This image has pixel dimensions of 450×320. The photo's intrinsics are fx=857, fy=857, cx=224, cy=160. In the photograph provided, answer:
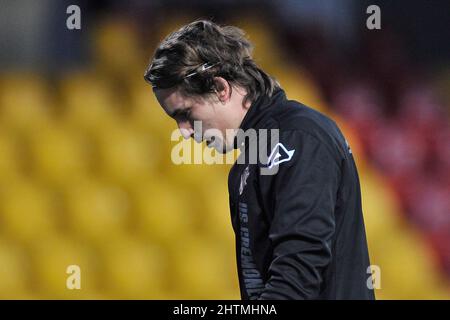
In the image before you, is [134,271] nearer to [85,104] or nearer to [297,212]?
[85,104]

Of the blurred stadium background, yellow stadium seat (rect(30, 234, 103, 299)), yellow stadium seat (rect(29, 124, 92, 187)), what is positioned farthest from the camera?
yellow stadium seat (rect(29, 124, 92, 187))

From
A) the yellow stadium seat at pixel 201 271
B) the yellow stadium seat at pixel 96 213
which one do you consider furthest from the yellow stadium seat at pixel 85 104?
the yellow stadium seat at pixel 201 271

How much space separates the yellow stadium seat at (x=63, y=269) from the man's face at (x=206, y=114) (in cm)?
140

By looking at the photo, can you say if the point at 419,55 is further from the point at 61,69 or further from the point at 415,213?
the point at 61,69

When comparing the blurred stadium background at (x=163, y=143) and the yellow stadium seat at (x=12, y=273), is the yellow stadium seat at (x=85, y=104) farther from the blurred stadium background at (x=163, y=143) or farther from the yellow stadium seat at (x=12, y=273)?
the yellow stadium seat at (x=12, y=273)

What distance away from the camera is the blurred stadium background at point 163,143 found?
2475 millimetres

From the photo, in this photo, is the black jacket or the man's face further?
the man's face

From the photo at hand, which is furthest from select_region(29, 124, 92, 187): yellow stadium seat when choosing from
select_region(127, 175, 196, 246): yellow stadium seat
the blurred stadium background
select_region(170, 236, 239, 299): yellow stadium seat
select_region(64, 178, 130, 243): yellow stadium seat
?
select_region(170, 236, 239, 299): yellow stadium seat

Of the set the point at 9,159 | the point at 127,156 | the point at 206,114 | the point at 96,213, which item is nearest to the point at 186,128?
the point at 206,114

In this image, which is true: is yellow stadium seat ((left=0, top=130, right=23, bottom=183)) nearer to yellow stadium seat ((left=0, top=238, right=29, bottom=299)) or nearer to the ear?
yellow stadium seat ((left=0, top=238, right=29, bottom=299))

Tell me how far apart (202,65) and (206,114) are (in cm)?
6

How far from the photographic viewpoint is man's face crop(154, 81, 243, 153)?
1.01 m
